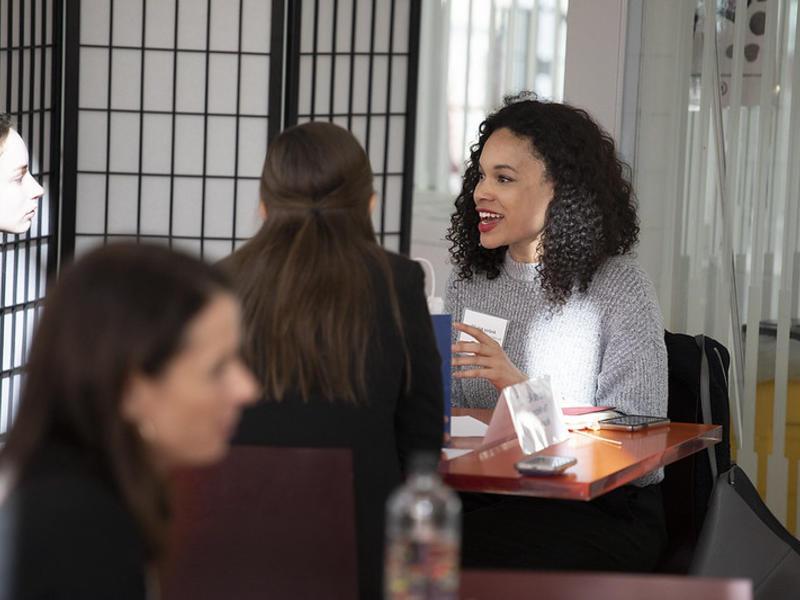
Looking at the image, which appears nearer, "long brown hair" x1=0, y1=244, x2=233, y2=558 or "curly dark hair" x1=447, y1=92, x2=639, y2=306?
"long brown hair" x1=0, y1=244, x2=233, y2=558

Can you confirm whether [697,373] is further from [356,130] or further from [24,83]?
[24,83]

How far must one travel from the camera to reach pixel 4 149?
3.62 m

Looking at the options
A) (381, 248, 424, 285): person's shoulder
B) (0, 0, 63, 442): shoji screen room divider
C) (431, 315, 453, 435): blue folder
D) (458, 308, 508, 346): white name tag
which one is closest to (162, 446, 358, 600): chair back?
(381, 248, 424, 285): person's shoulder

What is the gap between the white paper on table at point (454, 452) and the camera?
8.36 feet

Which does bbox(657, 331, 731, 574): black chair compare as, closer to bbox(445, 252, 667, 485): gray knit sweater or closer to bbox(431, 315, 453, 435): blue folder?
bbox(445, 252, 667, 485): gray knit sweater

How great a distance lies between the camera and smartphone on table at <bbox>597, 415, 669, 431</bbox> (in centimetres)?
282

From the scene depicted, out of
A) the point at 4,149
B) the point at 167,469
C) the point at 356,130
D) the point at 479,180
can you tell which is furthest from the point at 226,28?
the point at 167,469

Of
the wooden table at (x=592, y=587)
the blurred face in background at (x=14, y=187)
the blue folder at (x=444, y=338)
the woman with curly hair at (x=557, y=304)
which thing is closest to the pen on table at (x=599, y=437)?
the woman with curly hair at (x=557, y=304)

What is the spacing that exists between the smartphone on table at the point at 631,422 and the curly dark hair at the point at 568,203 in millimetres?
371

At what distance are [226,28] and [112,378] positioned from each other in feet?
12.6

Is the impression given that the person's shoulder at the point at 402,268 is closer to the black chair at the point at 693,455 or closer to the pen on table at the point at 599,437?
the pen on table at the point at 599,437

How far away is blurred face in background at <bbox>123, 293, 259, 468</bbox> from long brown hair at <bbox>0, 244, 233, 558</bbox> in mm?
11

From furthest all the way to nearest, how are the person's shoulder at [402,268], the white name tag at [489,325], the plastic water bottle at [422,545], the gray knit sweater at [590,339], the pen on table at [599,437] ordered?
the white name tag at [489,325], the gray knit sweater at [590,339], the pen on table at [599,437], the person's shoulder at [402,268], the plastic water bottle at [422,545]

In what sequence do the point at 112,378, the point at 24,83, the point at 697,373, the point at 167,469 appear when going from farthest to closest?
the point at 24,83, the point at 697,373, the point at 167,469, the point at 112,378
